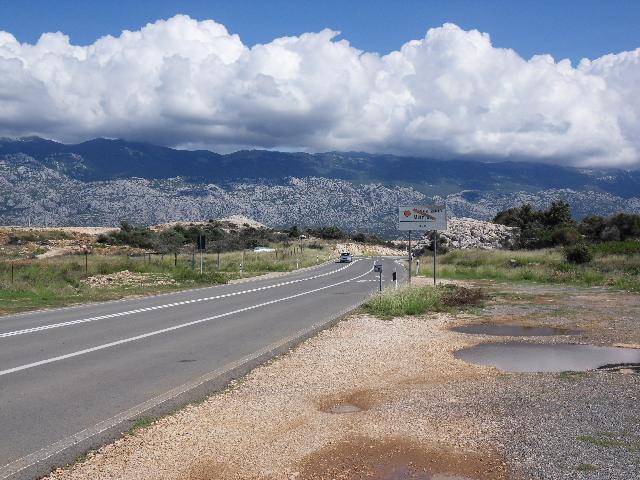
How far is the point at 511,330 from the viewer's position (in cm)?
1592

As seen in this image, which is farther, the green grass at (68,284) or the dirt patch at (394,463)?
the green grass at (68,284)

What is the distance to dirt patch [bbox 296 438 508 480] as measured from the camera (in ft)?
18.3

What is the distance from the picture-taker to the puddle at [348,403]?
7.75m

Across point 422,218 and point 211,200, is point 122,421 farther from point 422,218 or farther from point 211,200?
point 211,200

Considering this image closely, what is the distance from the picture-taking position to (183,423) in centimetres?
715

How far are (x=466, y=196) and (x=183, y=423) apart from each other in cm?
18708

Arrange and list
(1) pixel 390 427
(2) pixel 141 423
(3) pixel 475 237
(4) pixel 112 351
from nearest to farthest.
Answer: (1) pixel 390 427
(2) pixel 141 423
(4) pixel 112 351
(3) pixel 475 237

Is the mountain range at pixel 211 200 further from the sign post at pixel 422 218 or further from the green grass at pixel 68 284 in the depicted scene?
the sign post at pixel 422 218

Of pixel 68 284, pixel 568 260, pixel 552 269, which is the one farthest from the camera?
pixel 568 260

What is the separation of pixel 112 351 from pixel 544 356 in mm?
7981

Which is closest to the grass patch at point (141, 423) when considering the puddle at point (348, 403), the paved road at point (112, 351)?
the paved road at point (112, 351)

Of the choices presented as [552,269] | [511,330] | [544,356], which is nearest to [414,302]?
[511,330]

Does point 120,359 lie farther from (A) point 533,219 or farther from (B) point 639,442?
(A) point 533,219

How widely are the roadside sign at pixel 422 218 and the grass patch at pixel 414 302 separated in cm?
501
